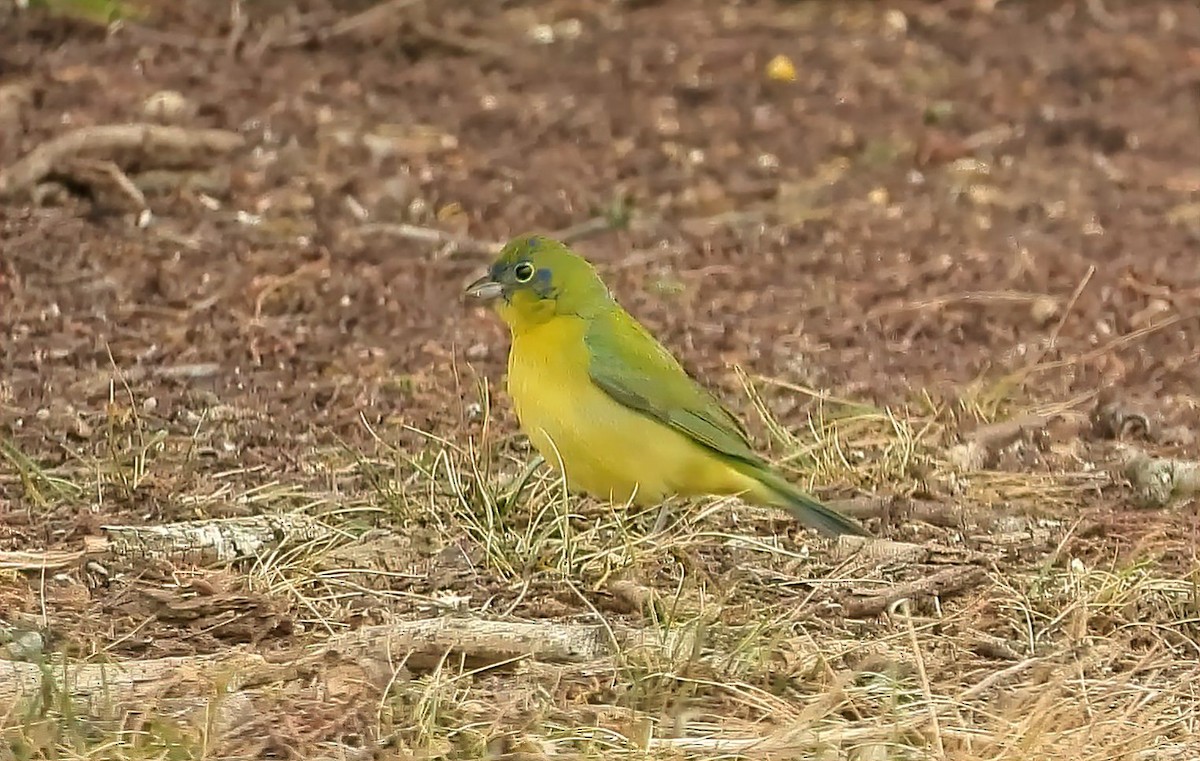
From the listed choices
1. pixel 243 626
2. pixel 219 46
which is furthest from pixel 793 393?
pixel 219 46

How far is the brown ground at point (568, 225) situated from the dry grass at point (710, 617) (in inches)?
3.2

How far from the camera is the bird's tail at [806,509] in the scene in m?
4.68

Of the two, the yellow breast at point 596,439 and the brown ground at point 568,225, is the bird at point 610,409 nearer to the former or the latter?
the yellow breast at point 596,439

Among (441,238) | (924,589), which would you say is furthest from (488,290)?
(441,238)

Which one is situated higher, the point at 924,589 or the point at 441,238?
the point at 924,589

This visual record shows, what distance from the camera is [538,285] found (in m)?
5.00

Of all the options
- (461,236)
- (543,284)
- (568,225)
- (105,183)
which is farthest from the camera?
(568,225)

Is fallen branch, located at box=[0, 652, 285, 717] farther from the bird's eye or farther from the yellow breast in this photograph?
the bird's eye

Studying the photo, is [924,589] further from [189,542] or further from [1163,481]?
[189,542]

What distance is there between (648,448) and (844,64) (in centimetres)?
572

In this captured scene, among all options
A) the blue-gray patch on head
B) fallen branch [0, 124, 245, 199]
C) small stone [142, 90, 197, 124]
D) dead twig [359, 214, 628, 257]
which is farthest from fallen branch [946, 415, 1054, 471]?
small stone [142, 90, 197, 124]

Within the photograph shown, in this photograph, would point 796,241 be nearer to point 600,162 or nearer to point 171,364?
point 600,162

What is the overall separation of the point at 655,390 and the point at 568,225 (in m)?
2.82

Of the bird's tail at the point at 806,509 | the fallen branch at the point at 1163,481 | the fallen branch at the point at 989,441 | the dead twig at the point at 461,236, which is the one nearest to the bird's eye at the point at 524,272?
the bird's tail at the point at 806,509
